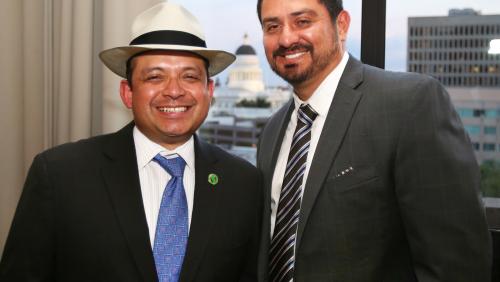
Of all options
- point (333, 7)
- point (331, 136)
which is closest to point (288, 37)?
point (333, 7)

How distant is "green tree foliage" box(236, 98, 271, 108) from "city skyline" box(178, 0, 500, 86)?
0.29ft

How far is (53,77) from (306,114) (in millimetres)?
1077

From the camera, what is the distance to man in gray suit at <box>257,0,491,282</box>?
1.32 m

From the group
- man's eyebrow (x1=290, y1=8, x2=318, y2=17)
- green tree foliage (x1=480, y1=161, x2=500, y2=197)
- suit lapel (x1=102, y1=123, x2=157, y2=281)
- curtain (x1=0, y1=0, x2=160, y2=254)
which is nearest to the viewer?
suit lapel (x1=102, y1=123, x2=157, y2=281)

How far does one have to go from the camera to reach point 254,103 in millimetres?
2326

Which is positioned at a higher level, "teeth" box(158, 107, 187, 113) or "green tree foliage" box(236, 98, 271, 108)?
"green tree foliage" box(236, 98, 271, 108)

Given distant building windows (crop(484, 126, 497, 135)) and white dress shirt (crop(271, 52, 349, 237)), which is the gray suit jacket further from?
distant building windows (crop(484, 126, 497, 135))

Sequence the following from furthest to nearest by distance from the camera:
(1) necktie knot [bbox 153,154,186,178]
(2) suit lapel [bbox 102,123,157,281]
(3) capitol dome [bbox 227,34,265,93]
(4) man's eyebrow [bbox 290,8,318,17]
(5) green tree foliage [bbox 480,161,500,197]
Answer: (3) capitol dome [bbox 227,34,265,93], (5) green tree foliage [bbox 480,161,500,197], (4) man's eyebrow [bbox 290,8,318,17], (1) necktie knot [bbox 153,154,186,178], (2) suit lapel [bbox 102,123,157,281]

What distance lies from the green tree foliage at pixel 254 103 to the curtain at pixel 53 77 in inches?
21.2

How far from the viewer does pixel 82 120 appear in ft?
6.59

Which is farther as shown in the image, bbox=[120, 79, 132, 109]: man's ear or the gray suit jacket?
bbox=[120, 79, 132, 109]: man's ear

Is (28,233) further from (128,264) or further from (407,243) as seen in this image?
(407,243)

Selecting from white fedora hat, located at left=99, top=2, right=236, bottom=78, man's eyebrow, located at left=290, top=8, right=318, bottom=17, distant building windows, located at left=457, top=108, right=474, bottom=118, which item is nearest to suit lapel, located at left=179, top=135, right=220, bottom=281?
white fedora hat, located at left=99, top=2, right=236, bottom=78

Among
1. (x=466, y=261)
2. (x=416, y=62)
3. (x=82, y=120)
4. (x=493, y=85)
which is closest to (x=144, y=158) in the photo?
(x=82, y=120)
